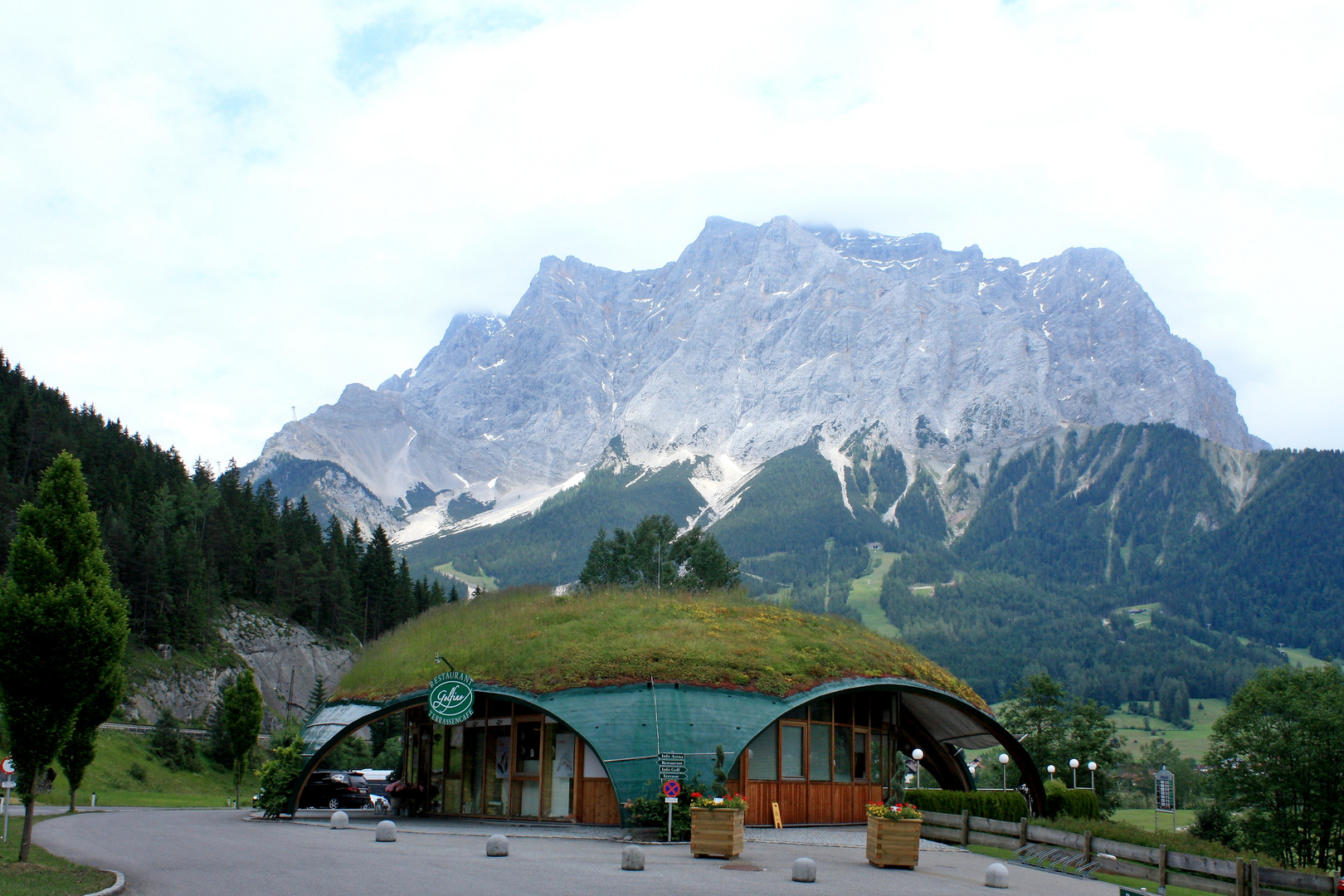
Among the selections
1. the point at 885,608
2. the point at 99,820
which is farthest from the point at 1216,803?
the point at 885,608

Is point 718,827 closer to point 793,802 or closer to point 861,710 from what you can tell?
point 793,802

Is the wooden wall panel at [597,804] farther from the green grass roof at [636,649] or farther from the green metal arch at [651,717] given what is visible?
the green grass roof at [636,649]

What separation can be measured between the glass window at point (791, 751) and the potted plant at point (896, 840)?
7.09 metres

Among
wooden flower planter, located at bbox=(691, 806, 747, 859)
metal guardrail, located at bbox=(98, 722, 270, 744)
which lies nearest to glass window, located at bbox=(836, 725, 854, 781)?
wooden flower planter, located at bbox=(691, 806, 747, 859)

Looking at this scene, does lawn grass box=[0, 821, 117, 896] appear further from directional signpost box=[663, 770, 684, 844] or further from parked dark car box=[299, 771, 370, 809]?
parked dark car box=[299, 771, 370, 809]

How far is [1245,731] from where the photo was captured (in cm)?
5628

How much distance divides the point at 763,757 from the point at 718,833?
22.9 ft

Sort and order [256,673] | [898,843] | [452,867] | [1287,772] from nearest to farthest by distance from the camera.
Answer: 1. [452,867]
2. [898,843]
3. [1287,772]
4. [256,673]

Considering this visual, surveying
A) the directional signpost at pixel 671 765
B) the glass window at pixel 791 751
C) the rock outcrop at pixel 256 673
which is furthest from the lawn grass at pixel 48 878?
the rock outcrop at pixel 256 673

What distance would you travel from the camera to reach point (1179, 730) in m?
146

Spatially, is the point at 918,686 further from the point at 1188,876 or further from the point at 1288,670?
the point at 1288,670

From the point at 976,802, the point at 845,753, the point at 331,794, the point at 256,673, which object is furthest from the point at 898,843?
the point at 256,673

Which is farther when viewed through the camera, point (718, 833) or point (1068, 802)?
point (1068, 802)

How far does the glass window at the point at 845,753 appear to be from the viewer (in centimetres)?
2802
